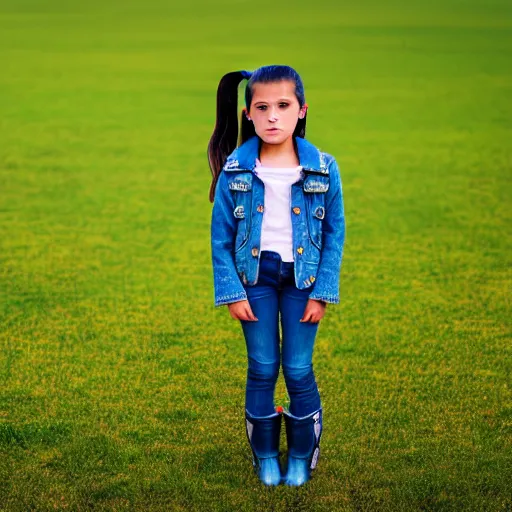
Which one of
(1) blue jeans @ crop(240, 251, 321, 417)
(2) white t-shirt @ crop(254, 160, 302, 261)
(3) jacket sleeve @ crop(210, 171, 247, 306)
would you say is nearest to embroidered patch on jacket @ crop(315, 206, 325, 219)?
(2) white t-shirt @ crop(254, 160, 302, 261)

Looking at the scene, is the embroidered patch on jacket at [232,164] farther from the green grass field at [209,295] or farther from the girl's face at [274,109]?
the green grass field at [209,295]

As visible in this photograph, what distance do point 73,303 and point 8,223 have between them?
7.61 feet

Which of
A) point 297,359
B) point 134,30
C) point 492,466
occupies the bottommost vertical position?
point 492,466

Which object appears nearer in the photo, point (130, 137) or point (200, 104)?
point (130, 137)

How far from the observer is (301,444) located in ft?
14.0

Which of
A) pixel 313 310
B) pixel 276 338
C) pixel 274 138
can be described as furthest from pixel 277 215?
pixel 276 338

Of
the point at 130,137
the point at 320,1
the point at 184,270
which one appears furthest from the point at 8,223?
the point at 320,1

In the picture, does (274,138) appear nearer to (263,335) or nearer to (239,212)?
(239,212)

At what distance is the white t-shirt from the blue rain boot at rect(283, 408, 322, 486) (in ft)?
2.28

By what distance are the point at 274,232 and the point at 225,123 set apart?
525 millimetres

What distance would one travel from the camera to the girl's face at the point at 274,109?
3.95m

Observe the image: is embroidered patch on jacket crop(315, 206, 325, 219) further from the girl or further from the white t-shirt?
the white t-shirt

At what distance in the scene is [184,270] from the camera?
7.75 metres

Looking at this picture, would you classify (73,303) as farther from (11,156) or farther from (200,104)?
(200,104)
